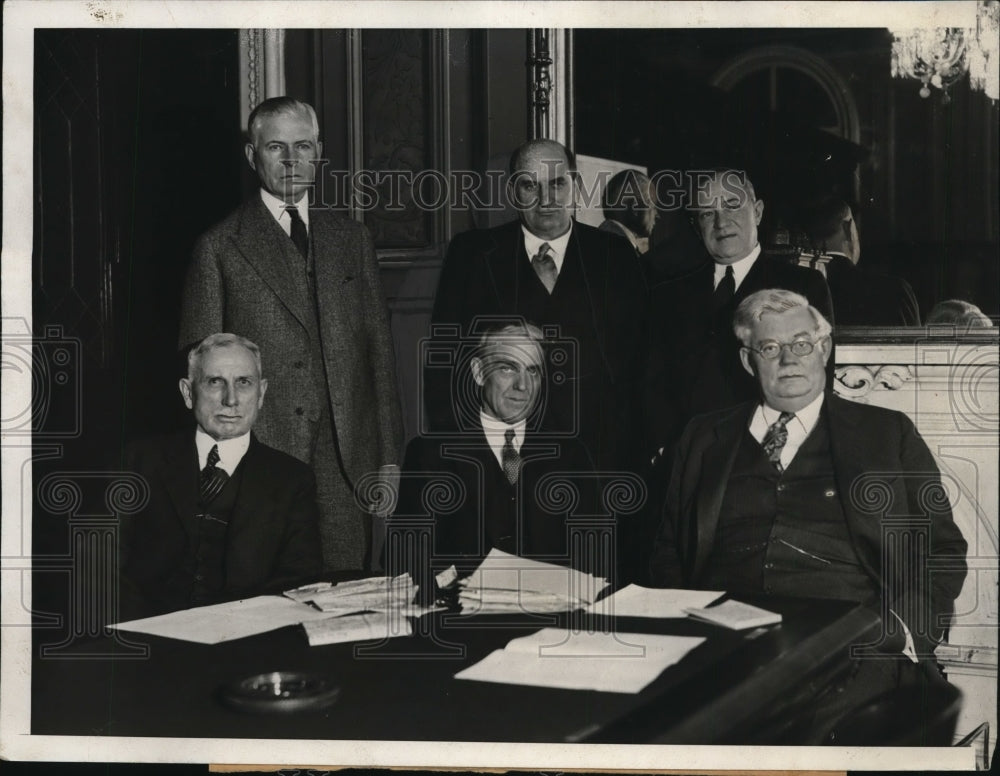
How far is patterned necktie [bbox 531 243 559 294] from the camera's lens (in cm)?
402

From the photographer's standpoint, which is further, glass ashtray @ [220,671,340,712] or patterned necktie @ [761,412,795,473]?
patterned necktie @ [761,412,795,473]

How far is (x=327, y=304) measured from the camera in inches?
159

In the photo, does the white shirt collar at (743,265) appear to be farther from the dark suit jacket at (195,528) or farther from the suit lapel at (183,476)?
the suit lapel at (183,476)

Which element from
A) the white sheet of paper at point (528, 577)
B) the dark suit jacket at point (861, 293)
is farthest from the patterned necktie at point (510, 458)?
the dark suit jacket at point (861, 293)

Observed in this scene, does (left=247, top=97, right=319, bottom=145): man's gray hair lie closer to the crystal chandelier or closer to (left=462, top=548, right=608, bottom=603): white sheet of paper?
(left=462, top=548, right=608, bottom=603): white sheet of paper

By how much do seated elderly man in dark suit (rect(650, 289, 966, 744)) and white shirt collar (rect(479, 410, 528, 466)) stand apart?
576 millimetres

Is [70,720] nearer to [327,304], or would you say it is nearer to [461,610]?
[461,610]

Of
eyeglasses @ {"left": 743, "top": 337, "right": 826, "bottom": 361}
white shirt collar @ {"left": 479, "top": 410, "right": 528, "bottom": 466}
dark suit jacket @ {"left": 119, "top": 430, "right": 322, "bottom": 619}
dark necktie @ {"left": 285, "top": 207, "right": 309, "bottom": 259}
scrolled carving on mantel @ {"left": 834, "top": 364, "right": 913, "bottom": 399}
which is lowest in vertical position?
dark suit jacket @ {"left": 119, "top": 430, "right": 322, "bottom": 619}

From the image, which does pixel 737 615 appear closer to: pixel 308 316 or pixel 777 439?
pixel 777 439

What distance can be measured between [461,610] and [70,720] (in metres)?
1.44

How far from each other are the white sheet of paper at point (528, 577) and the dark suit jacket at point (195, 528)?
592 millimetres

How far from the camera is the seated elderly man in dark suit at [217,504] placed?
12.9 feet

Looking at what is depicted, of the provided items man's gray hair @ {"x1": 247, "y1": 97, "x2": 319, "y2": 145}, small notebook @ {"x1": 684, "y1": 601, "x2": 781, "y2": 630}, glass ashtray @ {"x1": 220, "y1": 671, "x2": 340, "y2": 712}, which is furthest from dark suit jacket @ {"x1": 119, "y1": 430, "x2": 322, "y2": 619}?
small notebook @ {"x1": 684, "y1": 601, "x2": 781, "y2": 630}

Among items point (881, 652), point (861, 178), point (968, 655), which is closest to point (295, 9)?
point (861, 178)
